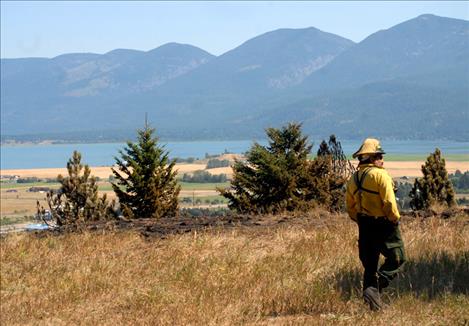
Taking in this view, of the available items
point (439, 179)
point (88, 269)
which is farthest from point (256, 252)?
point (439, 179)

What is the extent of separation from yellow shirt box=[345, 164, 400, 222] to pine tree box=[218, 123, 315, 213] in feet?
54.5

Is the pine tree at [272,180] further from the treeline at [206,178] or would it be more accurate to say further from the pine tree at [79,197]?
the treeline at [206,178]

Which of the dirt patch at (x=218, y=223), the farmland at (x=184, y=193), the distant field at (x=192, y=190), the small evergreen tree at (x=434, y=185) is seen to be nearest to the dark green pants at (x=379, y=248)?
the dirt patch at (x=218, y=223)

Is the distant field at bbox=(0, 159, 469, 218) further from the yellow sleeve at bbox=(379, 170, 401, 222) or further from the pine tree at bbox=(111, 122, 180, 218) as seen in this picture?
the yellow sleeve at bbox=(379, 170, 401, 222)

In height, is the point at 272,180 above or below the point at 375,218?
below

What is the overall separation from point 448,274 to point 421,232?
3.04 metres

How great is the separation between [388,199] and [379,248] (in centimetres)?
60

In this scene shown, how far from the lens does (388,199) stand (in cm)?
731

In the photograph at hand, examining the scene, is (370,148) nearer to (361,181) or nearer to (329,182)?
(361,181)

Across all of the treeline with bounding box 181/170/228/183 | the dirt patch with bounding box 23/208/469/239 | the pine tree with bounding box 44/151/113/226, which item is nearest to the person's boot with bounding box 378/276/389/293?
the dirt patch with bounding box 23/208/469/239

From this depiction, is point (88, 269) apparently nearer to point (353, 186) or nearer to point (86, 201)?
point (353, 186)

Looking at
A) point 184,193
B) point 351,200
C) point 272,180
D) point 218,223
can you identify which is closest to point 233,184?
point 272,180

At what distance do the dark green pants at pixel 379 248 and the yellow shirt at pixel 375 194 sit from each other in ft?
0.36

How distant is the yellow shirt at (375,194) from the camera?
24.1ft
